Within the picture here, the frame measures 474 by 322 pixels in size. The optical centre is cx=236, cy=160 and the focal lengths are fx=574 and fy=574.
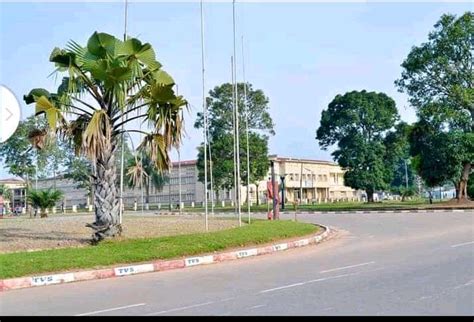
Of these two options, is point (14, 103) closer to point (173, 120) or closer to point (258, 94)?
point (173, 120)

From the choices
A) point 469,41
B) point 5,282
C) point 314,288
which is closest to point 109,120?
point 5,282

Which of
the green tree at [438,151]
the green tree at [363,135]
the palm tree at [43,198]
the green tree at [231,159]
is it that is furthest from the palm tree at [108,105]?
the green tree at [363,135]

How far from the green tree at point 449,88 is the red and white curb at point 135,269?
27662 millimetres

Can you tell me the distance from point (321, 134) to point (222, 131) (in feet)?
34.6

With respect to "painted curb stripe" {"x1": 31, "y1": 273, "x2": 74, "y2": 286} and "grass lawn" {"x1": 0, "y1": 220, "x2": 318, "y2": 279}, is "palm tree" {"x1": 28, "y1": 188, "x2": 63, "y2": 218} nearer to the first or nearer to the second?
"grass lawn" {"x1": 0, "y1": 220, "x2": 318, "y2": 279}

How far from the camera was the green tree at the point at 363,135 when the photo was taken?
56719 mm

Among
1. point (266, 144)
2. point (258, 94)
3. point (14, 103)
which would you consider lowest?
point (14, 103)

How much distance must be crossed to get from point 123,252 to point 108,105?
14.0ft

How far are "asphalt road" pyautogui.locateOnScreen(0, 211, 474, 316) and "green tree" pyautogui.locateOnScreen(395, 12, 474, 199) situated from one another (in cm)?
2803

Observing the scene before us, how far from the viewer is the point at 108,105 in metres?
15.7

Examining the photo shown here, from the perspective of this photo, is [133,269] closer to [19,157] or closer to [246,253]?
[246,253]

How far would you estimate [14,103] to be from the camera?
797 cm

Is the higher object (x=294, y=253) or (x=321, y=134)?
(x=321, y=134)

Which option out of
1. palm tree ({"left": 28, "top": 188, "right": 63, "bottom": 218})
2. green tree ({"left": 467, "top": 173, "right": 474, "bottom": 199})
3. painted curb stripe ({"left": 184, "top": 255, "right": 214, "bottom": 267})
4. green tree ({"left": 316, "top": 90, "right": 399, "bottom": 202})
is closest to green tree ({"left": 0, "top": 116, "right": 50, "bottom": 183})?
palm tree ({"left": 28, "top": 188, "right": 63, "bottom": 218})
